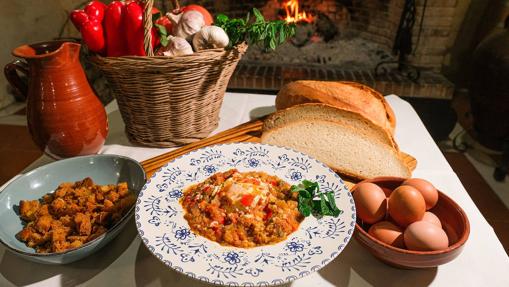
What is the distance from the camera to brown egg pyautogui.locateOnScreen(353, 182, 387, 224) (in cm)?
77

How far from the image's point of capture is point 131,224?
879 millimetres

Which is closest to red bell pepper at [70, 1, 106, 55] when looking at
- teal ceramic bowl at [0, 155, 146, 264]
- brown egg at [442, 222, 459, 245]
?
teal ceramic bowl at [0, 155, 146, 264]

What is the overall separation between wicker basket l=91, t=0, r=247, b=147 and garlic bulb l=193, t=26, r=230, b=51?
3 cm

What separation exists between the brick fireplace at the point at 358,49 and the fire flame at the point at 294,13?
0.04 m

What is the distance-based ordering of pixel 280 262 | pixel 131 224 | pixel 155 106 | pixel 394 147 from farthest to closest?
pixel 155 106 → pixel 394 147 → pixel 131 224 → pixel 280 262

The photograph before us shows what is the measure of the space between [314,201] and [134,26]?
725 millimetres

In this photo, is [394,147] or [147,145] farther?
[147,145]

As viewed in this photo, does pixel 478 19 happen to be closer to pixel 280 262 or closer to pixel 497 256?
pixel 497 256

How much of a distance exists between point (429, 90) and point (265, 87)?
1167 mm

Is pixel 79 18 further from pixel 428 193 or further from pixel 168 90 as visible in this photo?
pixel 428 193

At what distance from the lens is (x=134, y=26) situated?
1047mm

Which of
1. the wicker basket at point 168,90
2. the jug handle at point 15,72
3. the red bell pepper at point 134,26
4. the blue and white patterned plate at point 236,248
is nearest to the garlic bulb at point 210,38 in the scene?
the wicker basket at point 168,90

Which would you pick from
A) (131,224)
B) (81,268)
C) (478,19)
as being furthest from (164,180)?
(478,19)

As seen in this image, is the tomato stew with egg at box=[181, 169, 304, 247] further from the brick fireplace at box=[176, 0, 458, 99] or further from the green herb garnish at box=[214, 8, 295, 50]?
the brick fireplace at box=[176, 0, 458, 99]
